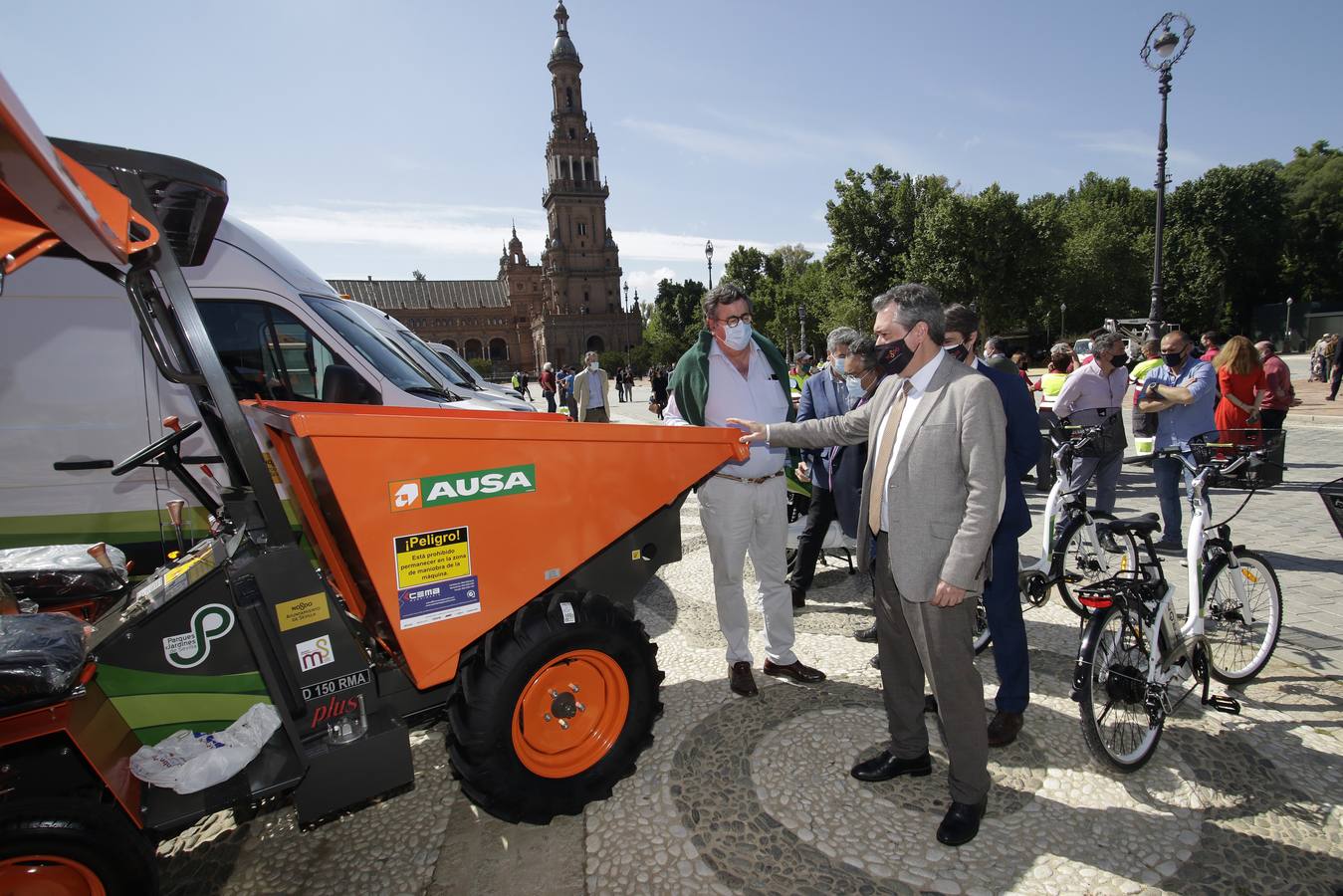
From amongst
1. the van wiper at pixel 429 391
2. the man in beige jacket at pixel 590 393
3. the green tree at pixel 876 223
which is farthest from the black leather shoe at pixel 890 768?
the green tree at pixel 876 223

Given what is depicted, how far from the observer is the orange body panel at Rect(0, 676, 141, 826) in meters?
2.03

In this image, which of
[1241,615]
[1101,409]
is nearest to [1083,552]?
[1241,615]

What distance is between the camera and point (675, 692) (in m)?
3.95

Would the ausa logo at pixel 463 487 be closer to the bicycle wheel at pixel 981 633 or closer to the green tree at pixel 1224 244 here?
the bicycle wheel at pixel 981 633

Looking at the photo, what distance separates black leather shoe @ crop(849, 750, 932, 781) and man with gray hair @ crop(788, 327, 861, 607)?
6.31ft

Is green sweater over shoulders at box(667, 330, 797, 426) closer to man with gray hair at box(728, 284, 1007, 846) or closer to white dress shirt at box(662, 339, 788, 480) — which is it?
white dress shirt at box(662, 339, 788, 480)

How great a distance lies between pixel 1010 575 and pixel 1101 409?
447cm

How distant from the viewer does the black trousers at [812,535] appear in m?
5.11

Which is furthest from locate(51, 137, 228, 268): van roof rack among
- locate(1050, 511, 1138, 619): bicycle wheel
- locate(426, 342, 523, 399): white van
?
locate(426, 342, 523, 399): white van

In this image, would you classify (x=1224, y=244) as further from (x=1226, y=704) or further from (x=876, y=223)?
(x=1226, y=704)

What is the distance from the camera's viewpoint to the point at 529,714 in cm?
284

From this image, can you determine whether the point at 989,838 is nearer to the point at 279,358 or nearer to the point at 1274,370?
the point at 279,358

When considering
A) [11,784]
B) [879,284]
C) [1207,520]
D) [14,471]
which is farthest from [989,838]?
[879,284]

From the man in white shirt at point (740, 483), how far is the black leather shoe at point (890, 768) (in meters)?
0.87
